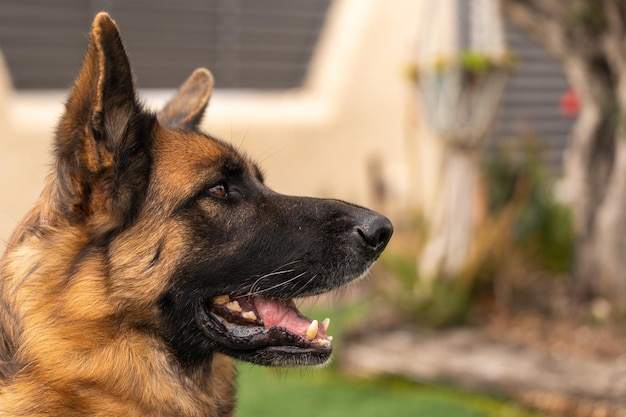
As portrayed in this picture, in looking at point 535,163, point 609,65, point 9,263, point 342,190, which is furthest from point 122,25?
point 9,263

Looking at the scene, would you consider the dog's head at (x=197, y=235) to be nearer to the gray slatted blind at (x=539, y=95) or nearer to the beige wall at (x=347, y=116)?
the beige wall at (x=347, y=116)

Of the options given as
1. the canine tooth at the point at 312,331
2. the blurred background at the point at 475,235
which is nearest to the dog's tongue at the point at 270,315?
the canine tooth at the point at 312,331

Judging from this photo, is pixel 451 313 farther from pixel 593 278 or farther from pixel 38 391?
pixel 38 391

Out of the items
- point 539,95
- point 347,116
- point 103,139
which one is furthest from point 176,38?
point 103,139

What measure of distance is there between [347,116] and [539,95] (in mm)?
3199

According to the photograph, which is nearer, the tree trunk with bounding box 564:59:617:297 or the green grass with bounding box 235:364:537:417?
the green grass with bounding box 235:364:537:417

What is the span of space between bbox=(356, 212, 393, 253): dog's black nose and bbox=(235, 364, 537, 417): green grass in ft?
7.61

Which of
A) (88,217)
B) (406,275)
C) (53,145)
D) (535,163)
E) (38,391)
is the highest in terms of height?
(53,145)

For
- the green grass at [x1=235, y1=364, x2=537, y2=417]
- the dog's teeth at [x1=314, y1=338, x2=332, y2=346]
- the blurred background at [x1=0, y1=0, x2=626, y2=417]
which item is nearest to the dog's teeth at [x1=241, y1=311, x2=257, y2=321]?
the dog's teeth at [x1=314, y1=338, x2=332, y2=346]

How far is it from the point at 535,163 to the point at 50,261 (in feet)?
17.7

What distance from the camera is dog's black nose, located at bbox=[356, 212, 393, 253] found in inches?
119

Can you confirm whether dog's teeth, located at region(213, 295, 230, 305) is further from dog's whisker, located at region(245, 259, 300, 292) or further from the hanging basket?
the hanging basket

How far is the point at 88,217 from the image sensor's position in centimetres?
281

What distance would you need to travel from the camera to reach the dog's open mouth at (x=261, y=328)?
9.66 feet
